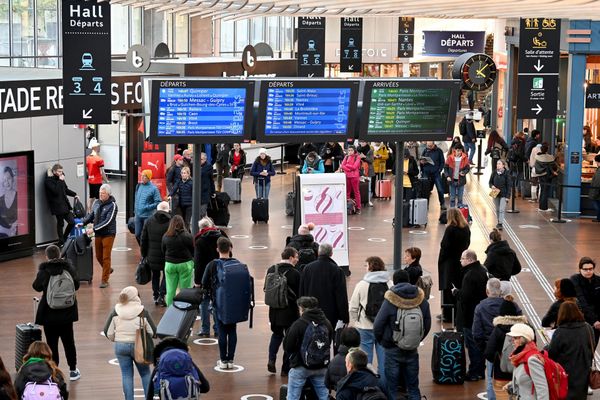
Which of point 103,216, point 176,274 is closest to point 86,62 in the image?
point 103,216

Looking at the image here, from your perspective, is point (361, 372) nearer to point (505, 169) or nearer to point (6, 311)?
point (6, 311)

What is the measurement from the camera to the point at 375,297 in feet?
43.4

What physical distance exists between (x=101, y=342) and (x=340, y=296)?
345 centimetres

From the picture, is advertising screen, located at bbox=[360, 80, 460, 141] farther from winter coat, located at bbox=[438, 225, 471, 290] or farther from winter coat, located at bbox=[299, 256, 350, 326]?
winter coat, located at bbox=[299, 256, 350, 326]

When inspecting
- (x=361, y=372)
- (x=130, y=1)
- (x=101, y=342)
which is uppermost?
(x=130, y=1)

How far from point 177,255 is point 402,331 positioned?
4.79 metres

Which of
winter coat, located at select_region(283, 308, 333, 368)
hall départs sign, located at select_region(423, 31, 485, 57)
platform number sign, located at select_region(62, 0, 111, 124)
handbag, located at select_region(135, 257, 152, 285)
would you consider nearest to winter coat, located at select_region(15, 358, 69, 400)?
winter coat, located at select_region(283, 308, 333, 368)

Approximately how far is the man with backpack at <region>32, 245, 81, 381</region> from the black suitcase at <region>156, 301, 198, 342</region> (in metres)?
1.01

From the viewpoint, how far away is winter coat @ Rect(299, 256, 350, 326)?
44.4ft

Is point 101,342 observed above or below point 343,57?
below

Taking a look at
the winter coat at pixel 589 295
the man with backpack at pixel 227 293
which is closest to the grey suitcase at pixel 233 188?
the man with backpack at pixel 227 293

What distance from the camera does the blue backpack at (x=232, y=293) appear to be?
14.0 meters

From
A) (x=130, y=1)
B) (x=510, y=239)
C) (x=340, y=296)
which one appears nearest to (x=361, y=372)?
(x=340, y=296)

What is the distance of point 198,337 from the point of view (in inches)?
621
